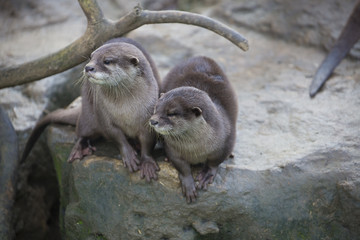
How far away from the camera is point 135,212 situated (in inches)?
117

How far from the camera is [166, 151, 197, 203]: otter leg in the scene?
9.28ft

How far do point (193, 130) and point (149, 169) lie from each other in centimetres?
41

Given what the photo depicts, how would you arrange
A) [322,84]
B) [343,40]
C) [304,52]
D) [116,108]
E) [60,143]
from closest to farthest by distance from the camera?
[116,108] → [60,143] → [322,84] → [343,40] → [304,52]

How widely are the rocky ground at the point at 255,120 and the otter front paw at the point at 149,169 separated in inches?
2.1

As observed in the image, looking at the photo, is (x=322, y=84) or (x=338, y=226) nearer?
(x=338, y=226)

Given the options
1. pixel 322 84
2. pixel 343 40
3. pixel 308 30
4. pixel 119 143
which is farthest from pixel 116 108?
pixel 308 30

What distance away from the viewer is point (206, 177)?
288 centimetres

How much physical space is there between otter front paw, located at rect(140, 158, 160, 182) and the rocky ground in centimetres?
5

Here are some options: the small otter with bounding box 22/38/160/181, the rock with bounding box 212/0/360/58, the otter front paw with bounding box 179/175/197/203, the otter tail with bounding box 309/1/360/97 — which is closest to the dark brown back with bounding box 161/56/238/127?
the small otter with bounding box 22/38/160/181

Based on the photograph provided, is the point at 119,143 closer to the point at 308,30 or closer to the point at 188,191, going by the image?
the point at 188,191

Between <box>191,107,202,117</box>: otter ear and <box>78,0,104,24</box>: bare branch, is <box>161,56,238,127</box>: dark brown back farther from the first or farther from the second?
<box>78,0,104,24</box>: bare branch

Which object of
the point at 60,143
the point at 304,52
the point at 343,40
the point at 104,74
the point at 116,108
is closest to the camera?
the point at 104,74

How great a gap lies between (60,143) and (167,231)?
1134mm

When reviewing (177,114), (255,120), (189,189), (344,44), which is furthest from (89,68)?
(344,44)
